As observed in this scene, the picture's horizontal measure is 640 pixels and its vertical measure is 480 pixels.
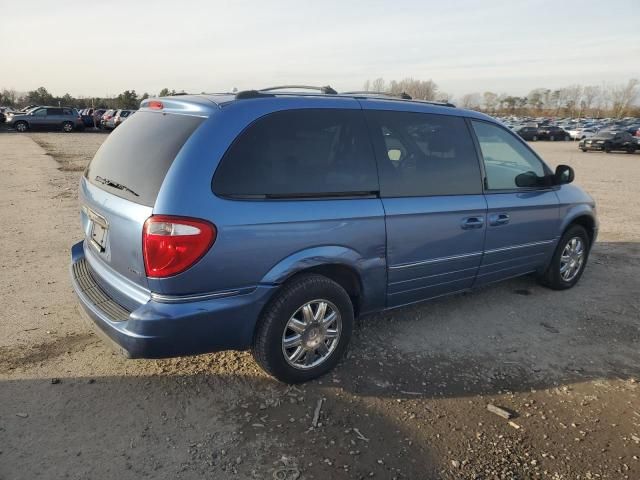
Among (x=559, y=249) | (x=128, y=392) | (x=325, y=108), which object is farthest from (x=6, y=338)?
(x=559, y=249)

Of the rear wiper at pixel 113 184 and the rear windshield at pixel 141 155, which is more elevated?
the rear windshield at pixel 141 155

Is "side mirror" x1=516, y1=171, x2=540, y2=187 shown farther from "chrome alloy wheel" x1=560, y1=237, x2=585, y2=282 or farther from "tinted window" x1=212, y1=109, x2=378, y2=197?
"tinted window" x1=212, y1=109, x2=378, y2=197

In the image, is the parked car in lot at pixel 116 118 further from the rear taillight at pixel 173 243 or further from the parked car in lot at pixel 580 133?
the parked car in lot at pixel 580 133

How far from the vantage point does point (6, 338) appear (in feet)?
12.0

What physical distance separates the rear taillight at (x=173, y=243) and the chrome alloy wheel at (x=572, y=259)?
13.0 feet

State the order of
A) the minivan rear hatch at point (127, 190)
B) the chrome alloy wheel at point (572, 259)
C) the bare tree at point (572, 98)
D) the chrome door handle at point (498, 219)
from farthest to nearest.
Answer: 1. the bare tree at point (572, 98)
2. the chrome alloy wheel at point (572, 259)
3. the chrome door handle at point (498, 219)
4. the minivan rear hatch at point (127, 190)

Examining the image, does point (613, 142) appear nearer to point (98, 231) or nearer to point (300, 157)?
point (300, 157)

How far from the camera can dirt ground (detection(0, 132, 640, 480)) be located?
8.27ft

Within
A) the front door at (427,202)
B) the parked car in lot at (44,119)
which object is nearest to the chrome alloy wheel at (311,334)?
the front door at (427,202)

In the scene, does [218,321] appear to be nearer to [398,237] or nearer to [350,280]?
[350,280]

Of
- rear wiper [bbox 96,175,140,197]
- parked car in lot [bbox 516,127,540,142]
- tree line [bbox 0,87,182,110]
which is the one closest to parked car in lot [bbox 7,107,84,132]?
tree line [bbox 0,87,182,110]

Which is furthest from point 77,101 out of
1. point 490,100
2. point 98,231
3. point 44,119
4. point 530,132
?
point 490,100

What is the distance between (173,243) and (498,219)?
2802 millimetres

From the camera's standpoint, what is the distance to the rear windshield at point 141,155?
2.72 metres
